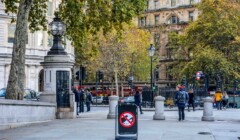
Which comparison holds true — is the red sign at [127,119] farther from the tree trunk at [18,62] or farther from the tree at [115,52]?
the tree at [115,52]

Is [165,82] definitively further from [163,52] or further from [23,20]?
[23,20]

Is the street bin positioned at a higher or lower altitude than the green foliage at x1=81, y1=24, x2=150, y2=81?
lower

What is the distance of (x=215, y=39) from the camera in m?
52.3

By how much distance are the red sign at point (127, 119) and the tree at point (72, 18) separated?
27.8ft

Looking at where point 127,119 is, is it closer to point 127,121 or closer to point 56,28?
point 127,121

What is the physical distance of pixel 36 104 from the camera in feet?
58.9

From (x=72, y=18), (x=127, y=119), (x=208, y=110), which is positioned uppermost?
(x=72, y=18)

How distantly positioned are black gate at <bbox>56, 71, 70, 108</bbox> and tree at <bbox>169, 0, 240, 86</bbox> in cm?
3086

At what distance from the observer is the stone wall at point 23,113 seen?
15.1 metres

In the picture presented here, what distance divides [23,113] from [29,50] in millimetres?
36298

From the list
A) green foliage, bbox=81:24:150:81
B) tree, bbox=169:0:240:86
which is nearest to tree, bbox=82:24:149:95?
green foliage, bbox=81:24:150:81

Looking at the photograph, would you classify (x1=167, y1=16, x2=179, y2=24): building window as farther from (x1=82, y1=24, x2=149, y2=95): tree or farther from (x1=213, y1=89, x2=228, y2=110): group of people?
(x1=213, y1=89, x2=228, y2=110): group of people

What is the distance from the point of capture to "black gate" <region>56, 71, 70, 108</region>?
20.7 metres

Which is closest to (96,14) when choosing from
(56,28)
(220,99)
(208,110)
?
(56,28)
